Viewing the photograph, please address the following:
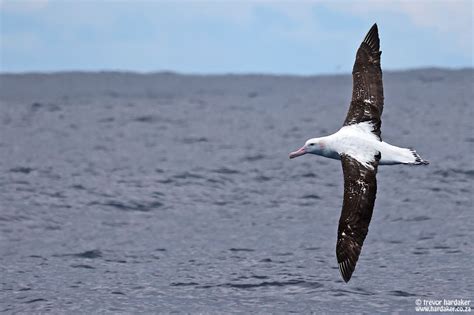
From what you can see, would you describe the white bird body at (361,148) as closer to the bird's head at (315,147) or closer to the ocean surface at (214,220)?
the bird's head at (315,147)

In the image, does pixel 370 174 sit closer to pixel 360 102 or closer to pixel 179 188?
pixel 360 102

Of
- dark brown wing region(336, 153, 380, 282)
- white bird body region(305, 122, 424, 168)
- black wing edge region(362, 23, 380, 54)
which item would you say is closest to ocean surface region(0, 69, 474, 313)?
dark brown wing region(336, 153, 380, 282)

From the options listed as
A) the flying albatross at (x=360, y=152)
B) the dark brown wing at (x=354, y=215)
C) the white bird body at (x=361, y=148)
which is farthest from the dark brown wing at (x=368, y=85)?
the dark brown wing at (x=354, y=215)

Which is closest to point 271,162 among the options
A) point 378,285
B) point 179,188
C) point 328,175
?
point 328,175

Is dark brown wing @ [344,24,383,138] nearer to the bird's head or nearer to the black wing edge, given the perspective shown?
the black wing edge

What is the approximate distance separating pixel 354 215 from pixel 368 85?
340 cm

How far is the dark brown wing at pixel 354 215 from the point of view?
519 inches

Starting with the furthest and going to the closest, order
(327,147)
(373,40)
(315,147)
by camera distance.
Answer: (373,40) < (315,147) < (327,147)

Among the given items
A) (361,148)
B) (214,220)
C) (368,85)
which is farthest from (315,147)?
(214,220)

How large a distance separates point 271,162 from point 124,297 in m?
16.8

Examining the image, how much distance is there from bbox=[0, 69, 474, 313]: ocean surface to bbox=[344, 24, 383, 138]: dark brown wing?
2966mm

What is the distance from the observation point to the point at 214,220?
2253 centimetres

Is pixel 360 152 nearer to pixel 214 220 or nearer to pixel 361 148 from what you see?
pixel 361 148

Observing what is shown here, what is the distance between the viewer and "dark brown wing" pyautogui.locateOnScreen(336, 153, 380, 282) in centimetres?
1318
